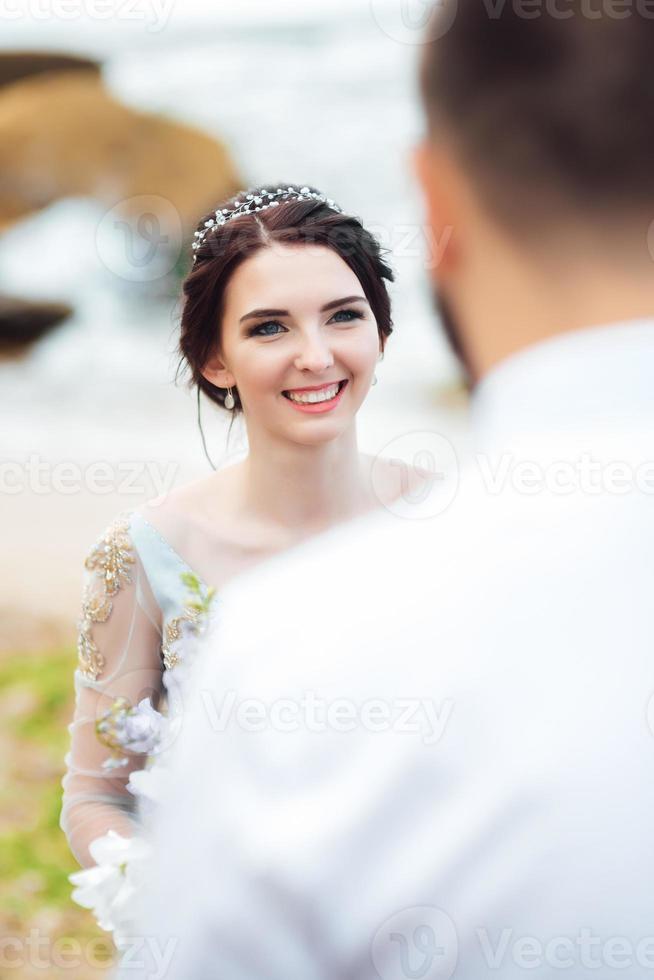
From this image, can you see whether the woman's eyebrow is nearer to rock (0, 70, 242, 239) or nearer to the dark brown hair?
the dark brown hair

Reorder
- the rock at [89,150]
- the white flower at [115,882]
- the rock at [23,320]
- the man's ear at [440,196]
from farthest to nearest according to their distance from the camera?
the rock at [89,150] → the rock at [23,320] → the white flower at [115,882] → the man's ear at [440,196]

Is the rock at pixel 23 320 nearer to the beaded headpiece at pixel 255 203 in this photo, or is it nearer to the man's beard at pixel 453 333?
the beaded headpiece at pixel 255 203

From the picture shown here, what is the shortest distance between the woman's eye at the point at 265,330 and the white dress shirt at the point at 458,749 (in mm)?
1612

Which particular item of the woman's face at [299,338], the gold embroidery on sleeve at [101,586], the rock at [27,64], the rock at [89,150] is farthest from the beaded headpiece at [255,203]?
the rock at [27,64]

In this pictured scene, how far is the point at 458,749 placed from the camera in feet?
1.99

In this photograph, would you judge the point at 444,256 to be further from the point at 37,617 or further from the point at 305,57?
the point at 305,57

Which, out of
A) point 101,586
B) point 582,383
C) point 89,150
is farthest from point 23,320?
point 582,383

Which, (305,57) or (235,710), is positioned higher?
(305,57)

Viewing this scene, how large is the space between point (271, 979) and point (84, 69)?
19.4m

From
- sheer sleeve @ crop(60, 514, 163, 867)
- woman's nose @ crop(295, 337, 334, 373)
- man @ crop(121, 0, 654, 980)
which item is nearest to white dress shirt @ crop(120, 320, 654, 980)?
man @ crop(121, 0, 654, 980)

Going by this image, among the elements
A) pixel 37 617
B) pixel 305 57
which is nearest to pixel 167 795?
pixel 37 617

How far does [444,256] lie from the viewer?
0.73 metres

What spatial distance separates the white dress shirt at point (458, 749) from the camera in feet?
1.98

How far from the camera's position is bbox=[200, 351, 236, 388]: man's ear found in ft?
7.76
